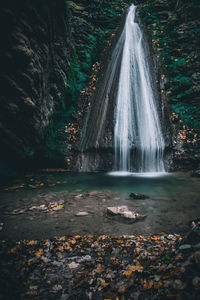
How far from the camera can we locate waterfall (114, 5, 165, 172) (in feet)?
22.7

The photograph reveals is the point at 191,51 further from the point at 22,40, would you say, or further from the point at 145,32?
the point at 22,40

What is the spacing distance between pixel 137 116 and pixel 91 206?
231 inches

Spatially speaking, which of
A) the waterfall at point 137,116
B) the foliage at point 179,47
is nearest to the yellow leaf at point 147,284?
the waterfall at point 137,116

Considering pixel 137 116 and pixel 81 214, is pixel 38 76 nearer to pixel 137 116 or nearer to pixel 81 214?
pixel 81 214

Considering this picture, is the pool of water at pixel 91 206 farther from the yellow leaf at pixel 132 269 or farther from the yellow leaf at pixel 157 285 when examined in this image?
the yellow leaf at pixel 157 285

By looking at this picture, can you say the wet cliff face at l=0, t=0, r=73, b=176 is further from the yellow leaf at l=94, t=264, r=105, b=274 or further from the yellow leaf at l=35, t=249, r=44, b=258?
the yellow leaf at l=94, t=264, r=105, b=274

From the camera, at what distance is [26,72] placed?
4.24 m

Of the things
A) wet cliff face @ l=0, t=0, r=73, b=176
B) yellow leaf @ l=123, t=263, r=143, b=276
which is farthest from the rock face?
yellow leaf @ l=123, t=263, r=143, b=276

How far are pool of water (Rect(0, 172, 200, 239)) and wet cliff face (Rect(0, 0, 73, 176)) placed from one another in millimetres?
1303

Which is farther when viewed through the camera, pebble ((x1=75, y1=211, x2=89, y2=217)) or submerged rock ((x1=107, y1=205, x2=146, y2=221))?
pebble ((x1=75, y1=211, x2=89, y2=217))

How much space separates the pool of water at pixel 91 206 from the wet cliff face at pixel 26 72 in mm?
1303

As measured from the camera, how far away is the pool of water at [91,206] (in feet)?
7.40

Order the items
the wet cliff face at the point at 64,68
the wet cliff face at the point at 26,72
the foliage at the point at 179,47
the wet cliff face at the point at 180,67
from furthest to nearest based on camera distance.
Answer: the foliage at the point at 179,47 → the wet cliff face at the point at 180,67 → the wet cliff face at the point at 64,68 → the wet cliff face at the point at 26,72

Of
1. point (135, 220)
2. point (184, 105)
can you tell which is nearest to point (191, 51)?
point (184, 105)
